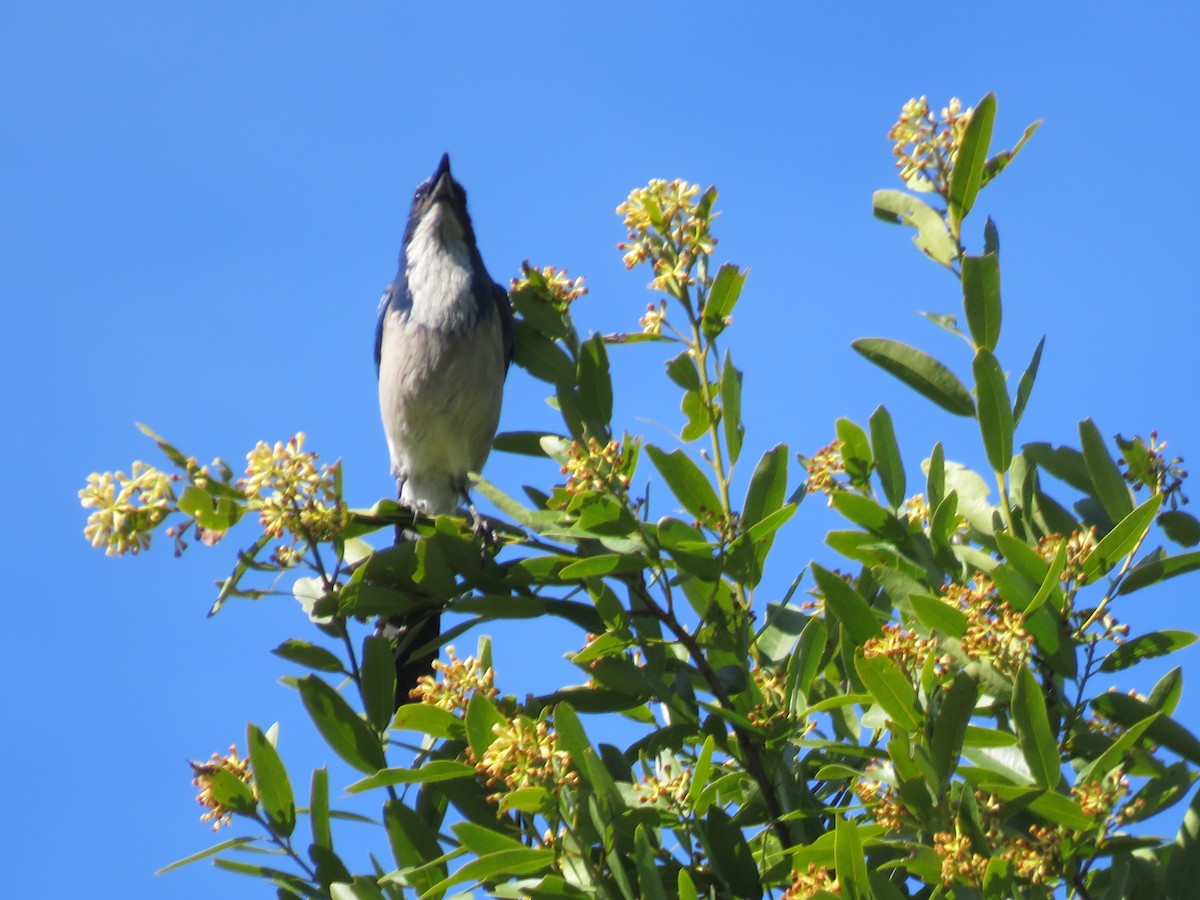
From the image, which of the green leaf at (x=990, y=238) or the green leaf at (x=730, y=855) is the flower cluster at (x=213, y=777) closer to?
the green leaf at (x=730, y=855)

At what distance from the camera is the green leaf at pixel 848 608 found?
2191mm

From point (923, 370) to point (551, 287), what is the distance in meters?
0.98

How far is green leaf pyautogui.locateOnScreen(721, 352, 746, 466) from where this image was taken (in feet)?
8.30

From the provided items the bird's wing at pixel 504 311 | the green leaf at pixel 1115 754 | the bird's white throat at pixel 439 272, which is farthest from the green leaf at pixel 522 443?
the bird's white throat at pixel 439 272

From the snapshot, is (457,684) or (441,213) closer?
(457,684)

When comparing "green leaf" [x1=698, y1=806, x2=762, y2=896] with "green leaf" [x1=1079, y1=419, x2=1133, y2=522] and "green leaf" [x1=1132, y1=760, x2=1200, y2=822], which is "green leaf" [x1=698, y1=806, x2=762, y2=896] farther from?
"green leaf" [x1=1079, y1=419, x2=1133, y2=522]

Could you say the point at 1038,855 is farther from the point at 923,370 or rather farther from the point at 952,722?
the point at 923,370

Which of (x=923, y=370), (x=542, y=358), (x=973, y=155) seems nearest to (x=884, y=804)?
(x=923, y=370)

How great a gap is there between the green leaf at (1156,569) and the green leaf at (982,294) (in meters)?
0.47

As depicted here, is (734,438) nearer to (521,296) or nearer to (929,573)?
(929,573)

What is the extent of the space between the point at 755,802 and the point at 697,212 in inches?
44.2

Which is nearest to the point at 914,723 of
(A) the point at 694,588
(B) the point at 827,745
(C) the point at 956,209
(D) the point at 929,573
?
(B) the point at 827,745

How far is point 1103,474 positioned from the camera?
2365 mm

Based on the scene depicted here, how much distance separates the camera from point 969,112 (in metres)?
2.57
